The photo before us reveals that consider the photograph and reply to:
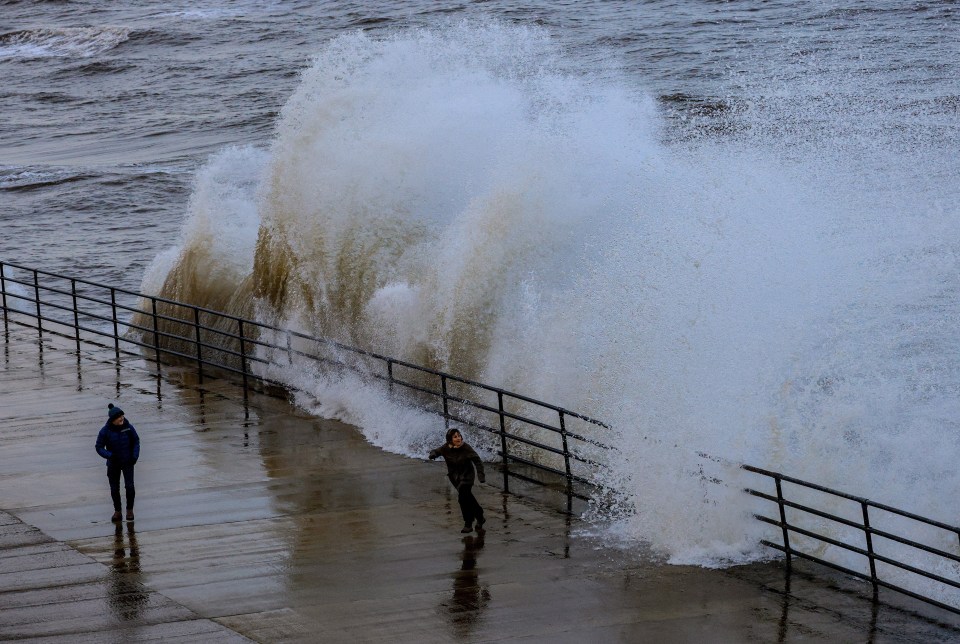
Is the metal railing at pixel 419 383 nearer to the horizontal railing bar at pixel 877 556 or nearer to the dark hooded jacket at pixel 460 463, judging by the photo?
the dark hooded jacket at pixel 460 463

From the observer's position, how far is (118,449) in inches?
489

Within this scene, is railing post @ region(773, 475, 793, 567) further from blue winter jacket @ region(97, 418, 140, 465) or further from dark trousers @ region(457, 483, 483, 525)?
blue winter jacket @ region(97, 418, 140, 465)

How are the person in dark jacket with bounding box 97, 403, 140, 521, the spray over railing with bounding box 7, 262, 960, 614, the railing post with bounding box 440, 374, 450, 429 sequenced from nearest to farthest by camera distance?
the spray over railing with bounding box 7, 262, 960, 614, the person in dark jacket with bounding box 97, 403, 140, 521, the railing post with bounding box 440, 374, 450, 429

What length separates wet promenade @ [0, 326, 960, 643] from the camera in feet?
32.8

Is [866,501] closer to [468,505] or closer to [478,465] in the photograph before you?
[478,465]

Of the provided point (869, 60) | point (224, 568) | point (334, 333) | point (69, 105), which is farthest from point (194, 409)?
point (69, 105)

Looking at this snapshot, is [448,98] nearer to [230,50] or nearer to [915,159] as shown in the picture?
[915,159]

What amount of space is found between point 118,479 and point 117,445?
34 centimetres

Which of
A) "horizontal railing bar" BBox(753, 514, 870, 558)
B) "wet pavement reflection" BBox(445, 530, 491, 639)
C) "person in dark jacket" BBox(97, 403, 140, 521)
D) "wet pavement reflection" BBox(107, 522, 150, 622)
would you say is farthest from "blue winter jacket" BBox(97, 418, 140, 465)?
"horizontal railing bar" BBox(753, 514, 870, 558)

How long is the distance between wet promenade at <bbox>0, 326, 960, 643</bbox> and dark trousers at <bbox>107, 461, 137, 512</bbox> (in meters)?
0.30

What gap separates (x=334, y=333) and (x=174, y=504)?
6.32 metres

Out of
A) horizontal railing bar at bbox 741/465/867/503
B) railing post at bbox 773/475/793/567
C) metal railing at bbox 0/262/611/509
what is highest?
horizontal railing bar at bbox 741/465/867/503

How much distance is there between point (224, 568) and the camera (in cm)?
1133

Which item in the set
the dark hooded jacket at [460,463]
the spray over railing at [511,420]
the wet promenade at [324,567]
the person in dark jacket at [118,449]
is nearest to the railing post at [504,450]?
the spray over railing at [511,420]
